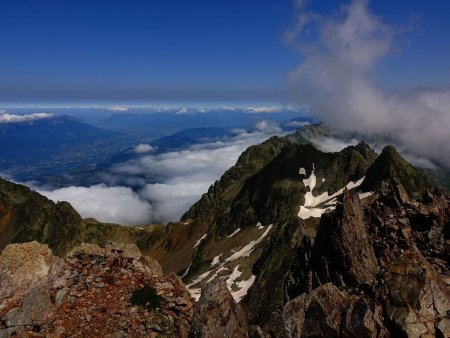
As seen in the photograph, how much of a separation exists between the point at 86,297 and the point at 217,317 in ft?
35.1

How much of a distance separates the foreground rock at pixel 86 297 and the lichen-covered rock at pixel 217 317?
273 cm

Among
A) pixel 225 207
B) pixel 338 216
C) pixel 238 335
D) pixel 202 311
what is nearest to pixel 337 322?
pixel 238 335

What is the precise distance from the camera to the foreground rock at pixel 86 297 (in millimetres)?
26125

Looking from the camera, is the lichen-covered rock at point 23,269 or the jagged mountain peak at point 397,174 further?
the jagged mountain peak at point 397,174

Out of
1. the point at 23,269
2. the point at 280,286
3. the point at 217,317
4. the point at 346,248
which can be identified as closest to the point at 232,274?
the point at 280,286

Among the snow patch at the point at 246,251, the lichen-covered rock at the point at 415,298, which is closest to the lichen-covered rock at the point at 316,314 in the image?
the lichen-covered rock at the point at 415,298

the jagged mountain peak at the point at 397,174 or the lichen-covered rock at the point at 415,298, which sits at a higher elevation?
the lichen-covered rock at the point at 415,298

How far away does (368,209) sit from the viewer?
52.0m

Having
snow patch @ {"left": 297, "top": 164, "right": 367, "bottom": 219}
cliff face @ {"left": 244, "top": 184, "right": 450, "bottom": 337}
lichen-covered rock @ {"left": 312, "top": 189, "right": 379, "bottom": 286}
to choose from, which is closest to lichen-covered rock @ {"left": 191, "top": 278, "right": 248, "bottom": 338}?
cliff face @ {"left": 244, "top": 184, "right": 450, "bottom": 337}

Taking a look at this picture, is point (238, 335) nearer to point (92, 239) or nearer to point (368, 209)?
point (368, 209)

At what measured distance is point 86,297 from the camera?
28797 millimetres

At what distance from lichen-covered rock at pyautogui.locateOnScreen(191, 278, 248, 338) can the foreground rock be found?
2.73 metres

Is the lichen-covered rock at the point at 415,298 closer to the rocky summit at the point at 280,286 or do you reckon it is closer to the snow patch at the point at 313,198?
the rocky summit at the point at 280,286

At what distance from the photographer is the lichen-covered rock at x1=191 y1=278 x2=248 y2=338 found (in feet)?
77.9
